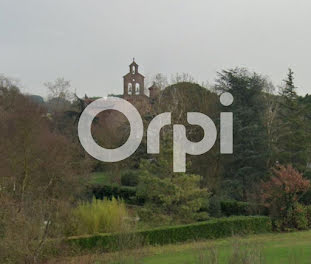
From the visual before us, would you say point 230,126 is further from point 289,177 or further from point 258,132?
point 289,177

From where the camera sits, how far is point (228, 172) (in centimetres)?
2812

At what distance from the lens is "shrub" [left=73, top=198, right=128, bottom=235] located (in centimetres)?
1672

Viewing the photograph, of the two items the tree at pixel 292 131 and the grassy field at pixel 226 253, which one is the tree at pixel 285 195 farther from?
the tree at pixel 292 131

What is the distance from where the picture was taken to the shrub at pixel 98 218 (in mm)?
16719

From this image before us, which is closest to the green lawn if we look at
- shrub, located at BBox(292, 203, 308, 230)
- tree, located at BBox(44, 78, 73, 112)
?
shrub, located at BBox(292, 203, 308, 230)

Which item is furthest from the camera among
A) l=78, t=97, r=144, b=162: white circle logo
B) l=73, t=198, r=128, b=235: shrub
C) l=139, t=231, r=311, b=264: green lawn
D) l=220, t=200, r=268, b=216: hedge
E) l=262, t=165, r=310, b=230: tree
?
l=78, t=97, r=144, b=162: white circle logo

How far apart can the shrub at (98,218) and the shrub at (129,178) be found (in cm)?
1441

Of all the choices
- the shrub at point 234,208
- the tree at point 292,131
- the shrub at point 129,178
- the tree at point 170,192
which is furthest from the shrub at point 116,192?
the tree at point 292,131

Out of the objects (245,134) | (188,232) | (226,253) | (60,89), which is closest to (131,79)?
(60,89)

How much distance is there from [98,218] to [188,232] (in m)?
3.89

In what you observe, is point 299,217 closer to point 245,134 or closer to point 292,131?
point 245,134

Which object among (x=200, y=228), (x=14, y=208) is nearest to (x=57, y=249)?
(x=14, y=208)

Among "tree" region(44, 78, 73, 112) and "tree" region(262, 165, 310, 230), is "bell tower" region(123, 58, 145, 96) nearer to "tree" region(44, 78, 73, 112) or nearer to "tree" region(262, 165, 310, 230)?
"tree" region(44, 78, 73, 112)

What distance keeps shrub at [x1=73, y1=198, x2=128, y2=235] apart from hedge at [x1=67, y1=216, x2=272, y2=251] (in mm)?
1037
